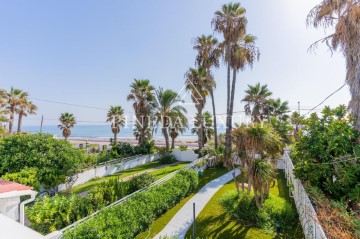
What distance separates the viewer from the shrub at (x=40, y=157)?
1132cm

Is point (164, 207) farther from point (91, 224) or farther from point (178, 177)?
point (91, 224)

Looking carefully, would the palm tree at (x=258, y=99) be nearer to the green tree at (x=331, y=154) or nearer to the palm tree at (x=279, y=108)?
the palm tree at (x=279, y=108)

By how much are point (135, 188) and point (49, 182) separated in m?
5.43

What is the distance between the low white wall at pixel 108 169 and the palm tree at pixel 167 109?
15.2 ft

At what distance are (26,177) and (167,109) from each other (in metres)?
17.9

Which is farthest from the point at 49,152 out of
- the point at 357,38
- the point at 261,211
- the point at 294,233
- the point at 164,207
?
the point at 357,38

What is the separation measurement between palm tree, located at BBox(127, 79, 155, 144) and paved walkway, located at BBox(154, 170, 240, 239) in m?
13.6

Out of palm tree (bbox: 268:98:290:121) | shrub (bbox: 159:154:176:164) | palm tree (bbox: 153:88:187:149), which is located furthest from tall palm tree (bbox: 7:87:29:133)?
palm tree (bbox: 268:98:290:121)

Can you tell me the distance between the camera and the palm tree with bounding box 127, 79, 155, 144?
26.8 m

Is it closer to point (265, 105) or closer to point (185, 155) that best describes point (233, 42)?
point (265, 105)

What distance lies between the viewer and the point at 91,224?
611 cm

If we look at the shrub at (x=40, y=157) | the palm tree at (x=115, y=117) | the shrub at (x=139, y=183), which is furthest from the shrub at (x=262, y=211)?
the palm tree at (x=115, y=117)

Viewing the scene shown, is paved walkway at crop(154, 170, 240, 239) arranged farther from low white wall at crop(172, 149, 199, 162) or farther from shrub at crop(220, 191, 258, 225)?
low white wall at crop(172, 149, 199, 162)

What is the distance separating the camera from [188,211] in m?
10.6
